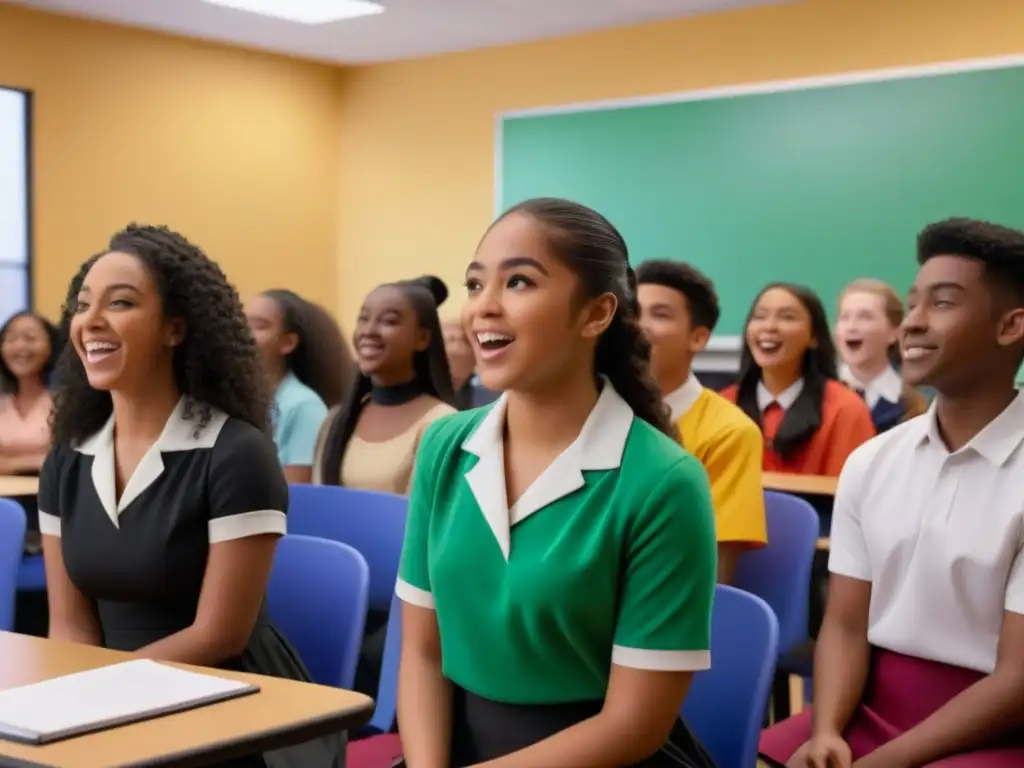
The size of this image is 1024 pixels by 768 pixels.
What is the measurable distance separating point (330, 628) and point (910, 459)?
104 centimetres

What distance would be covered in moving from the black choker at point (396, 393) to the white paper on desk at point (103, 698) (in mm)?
1952

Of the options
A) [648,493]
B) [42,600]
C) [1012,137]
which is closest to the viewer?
[648,493]

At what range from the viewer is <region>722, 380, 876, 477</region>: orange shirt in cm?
402

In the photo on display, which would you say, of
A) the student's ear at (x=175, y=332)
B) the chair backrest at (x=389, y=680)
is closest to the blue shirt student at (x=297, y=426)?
the chair backrest at (x=389, y=680)

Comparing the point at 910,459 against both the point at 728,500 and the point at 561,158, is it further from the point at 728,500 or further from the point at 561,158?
the point at 561,158

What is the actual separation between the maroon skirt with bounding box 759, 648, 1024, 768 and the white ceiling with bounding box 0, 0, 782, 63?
4.78m

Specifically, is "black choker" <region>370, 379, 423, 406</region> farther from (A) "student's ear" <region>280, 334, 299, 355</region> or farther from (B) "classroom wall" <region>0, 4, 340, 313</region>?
(B) "classroom wall" <region>0, 4, 340, 313</region>

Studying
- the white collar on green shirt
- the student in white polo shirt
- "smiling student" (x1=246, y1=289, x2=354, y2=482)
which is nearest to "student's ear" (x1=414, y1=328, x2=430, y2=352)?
"smiling student" (x1=246, y1=289, x2=354, y2=482)

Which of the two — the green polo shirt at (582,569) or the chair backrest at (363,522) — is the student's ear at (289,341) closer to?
the chair backrest at (363,522)

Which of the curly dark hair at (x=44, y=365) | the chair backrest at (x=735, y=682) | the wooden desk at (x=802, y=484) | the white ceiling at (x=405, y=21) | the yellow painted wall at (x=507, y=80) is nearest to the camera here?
the chair backrest at (x=735, y=682)

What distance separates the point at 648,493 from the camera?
1.61 metres

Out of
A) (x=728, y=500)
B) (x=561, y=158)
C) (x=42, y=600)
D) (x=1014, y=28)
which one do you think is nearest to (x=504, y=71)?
(x=561, y=158)

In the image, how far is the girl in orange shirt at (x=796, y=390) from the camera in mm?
4039

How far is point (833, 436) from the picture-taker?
4.04 m
